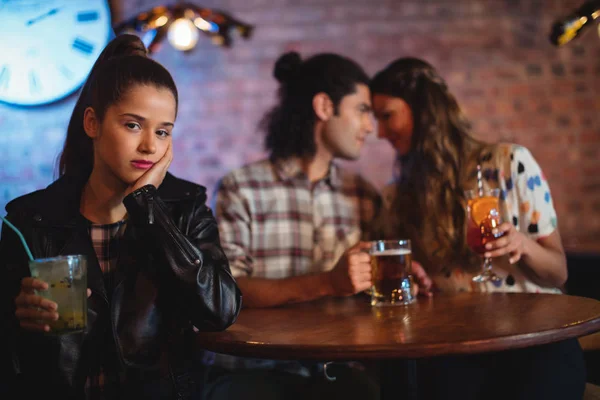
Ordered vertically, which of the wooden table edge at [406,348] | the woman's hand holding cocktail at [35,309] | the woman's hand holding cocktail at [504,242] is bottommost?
the wooden table edge at [406,348]

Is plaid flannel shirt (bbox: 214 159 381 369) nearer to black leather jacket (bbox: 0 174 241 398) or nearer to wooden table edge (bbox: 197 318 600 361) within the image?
black leather jacket (bbox: 0 174 241 398)

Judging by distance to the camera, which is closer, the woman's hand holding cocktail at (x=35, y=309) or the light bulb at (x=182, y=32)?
the woman's hand holding cocktail at (x=35, y=309)

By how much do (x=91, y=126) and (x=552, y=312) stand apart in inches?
48.3

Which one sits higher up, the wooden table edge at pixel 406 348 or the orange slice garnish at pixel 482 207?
the orange slice garnish at pixel 482 207

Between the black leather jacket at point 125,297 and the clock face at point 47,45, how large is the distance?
2.62 meters

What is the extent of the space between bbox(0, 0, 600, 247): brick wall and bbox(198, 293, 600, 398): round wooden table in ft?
7.58

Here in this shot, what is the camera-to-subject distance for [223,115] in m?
3.95

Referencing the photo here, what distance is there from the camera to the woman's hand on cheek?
4.75ft

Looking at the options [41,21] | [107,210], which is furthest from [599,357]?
[41,21]

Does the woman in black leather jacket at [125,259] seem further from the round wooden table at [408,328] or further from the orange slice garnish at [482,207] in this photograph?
the orange slice garnish at [482,207]

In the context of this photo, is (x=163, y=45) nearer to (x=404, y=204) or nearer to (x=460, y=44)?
(x=460, y=44)

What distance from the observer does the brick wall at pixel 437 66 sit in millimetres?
3838

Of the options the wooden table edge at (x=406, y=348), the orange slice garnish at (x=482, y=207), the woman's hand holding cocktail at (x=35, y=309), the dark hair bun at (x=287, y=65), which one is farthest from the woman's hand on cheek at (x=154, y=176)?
the dark hair bun at (x=287, y=65)

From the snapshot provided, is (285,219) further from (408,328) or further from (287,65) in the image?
(408,328)
